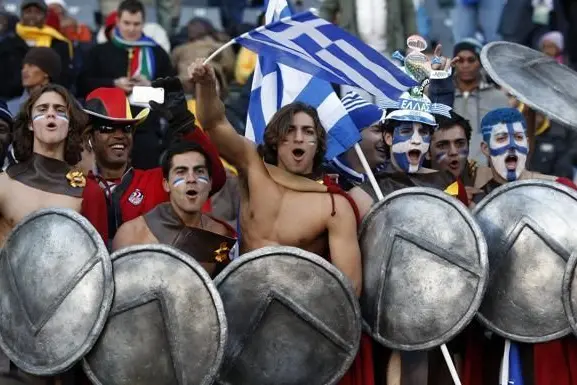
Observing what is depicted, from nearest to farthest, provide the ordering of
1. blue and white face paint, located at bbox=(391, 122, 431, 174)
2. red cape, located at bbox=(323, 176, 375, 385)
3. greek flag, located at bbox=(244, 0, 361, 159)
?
red cape, located at bbox=(323, 176, 375, 385) < blue and white face paint, located at bbox=(391, 122, 431, 174) < greek flag, located at bbox=(244, 0, 361, 159)

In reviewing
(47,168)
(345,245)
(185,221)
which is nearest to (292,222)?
(345,245)

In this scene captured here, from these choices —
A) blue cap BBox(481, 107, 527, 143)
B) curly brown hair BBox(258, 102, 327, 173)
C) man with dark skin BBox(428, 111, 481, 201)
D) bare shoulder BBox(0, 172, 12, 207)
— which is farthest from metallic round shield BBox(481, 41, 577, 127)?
bare shoulder BBox(0, 172, 12, 207)

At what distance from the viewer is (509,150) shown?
40.5ft

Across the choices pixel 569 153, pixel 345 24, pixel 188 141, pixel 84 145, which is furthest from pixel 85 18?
pixel 188 141

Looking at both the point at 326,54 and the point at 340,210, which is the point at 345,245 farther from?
the point at 326,54

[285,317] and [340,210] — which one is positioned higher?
[340,210]

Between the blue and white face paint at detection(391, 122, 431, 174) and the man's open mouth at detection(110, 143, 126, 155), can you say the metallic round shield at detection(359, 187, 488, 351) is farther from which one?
the man's open mouth at detection(110, 143, 126, 155)

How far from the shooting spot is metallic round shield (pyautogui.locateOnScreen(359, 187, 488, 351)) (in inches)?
437

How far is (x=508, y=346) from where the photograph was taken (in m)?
11.6

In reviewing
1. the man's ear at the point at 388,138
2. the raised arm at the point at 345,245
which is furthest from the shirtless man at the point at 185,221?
the man's ear at the point at 388,138

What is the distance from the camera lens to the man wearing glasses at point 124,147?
1132 cm

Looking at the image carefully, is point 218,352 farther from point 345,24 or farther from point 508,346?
point 345,24

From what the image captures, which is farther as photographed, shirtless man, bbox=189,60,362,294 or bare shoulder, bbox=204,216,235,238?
bare shoulder, bbox=204,216,235,238

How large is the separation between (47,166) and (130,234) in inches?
24.4
